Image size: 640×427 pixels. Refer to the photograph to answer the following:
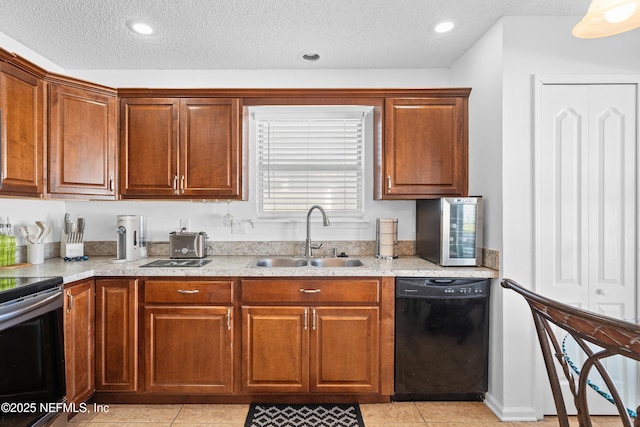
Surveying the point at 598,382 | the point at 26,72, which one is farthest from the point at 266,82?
the point at 598,382

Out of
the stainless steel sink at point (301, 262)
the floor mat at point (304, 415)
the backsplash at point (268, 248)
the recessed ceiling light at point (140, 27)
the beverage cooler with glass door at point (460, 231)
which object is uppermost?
the recessed ceiling light at point (140, 27)

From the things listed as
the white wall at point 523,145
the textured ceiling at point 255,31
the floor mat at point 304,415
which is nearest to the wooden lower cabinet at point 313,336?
the floor mat at point 304,415

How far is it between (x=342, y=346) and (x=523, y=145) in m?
1.74

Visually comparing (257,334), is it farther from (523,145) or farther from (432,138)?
(523,145)

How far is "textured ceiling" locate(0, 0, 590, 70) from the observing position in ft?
6.81

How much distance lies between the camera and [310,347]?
2.28m

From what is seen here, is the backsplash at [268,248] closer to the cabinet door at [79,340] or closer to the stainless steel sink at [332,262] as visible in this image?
the stainless steel sink at [332,262]

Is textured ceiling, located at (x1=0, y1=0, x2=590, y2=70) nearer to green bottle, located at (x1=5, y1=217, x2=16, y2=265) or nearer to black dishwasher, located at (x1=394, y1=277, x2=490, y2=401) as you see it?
green bottle, located at (x1=5, y1=217, x2=16, y2=265)

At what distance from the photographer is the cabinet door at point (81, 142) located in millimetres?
2332

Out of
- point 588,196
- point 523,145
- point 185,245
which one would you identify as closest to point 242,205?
point 185,245

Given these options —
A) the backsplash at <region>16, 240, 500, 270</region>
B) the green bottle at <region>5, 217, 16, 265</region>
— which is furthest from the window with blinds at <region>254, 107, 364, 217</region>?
the green bottle at <region>5, 217, 16, 265</region>

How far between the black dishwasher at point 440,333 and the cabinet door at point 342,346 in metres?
0.18

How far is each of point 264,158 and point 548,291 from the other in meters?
2.32

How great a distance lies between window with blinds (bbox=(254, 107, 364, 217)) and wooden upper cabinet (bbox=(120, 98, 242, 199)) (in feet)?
1.45
